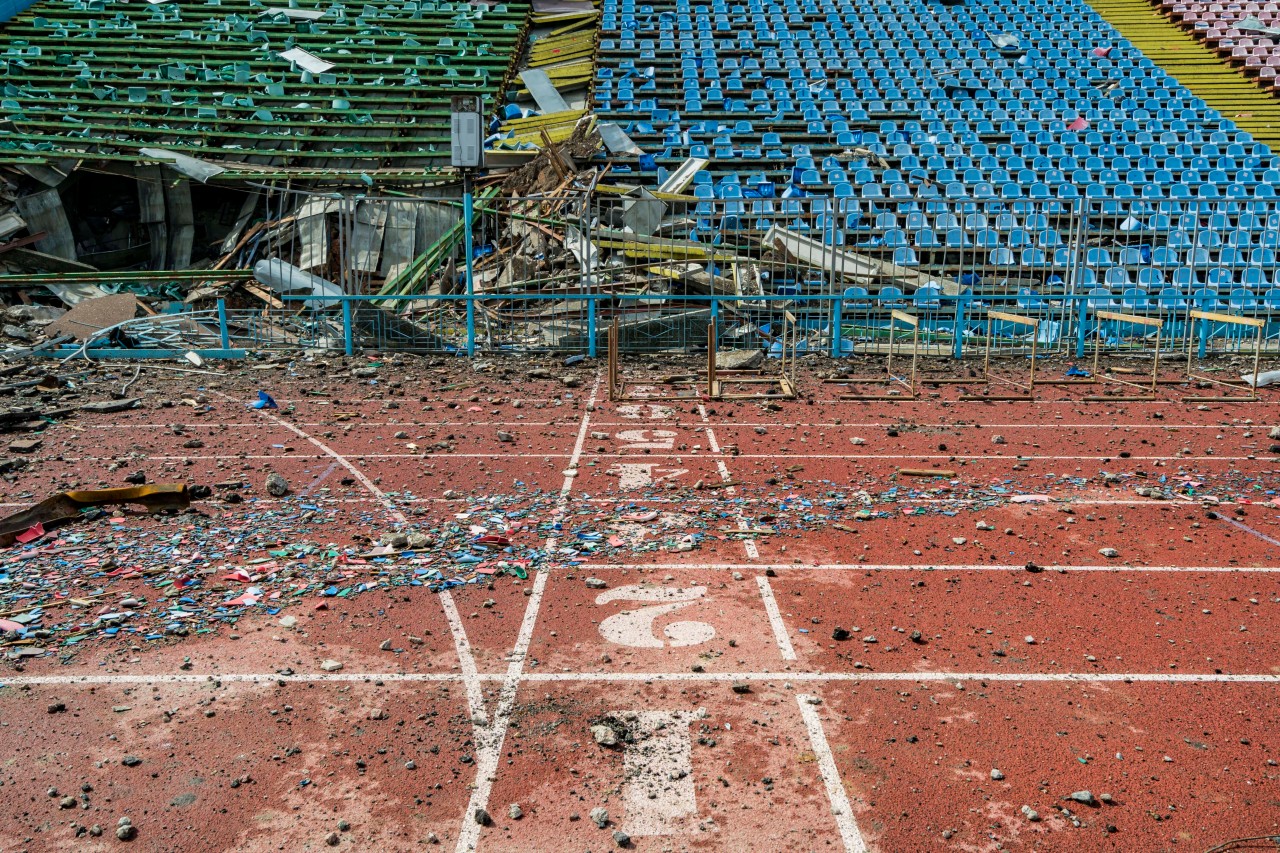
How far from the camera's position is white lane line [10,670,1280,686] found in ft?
17.3

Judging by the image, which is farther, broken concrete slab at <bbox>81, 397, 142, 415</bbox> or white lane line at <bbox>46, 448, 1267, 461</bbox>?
broken concrete slab at <bbox>81, 397, 142, 415</bbox>

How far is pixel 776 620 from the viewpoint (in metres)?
6.02

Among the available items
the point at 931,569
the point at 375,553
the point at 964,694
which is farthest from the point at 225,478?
the point at 964,694

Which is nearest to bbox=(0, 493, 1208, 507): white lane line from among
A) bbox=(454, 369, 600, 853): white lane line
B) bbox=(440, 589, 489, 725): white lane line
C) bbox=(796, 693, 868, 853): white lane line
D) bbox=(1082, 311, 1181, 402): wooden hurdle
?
bbox=(454, 369, 600, 853): white lane line

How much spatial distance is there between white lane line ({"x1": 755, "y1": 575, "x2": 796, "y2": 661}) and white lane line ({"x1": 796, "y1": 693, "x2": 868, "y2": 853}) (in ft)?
1.60

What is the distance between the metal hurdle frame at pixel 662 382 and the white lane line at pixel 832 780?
683cm

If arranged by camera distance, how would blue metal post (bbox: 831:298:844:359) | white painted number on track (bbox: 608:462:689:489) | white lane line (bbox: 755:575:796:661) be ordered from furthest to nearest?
1. blue metal post (bbox: 831:298:844:359)
2. white painted number on track (bbox: 608:462:689:489)
3. white lane line (bbox: 755:575:796:661)

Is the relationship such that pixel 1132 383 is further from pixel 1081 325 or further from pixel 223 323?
pixel 223 323

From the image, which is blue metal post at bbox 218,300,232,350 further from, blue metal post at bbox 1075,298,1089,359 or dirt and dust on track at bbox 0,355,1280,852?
blue metal post at bbox 1075,298,1089,359

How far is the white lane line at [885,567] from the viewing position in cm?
681

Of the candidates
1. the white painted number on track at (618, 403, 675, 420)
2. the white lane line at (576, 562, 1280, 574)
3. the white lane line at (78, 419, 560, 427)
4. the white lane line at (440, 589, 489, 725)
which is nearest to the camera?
the white lane line at (440, 589, 489, 725)

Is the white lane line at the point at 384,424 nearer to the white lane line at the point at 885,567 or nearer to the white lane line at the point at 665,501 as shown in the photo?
the white lane line at the point at 665,501

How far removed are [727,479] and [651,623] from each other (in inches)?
121

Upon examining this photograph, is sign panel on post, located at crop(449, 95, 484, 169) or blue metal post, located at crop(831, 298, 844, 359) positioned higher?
sign panel on post, located at crop(449, 95, 484, 169)
